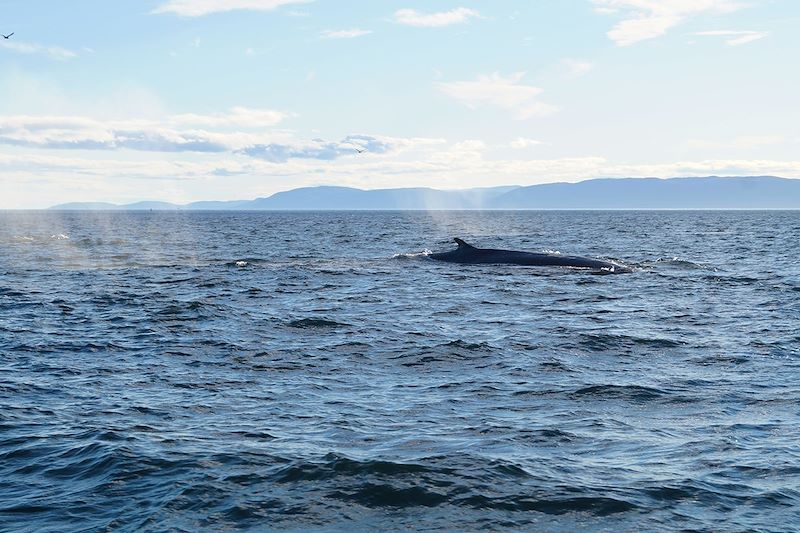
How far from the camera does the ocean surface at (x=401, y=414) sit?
393 inches

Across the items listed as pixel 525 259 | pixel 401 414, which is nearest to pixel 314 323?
pixel 401 414

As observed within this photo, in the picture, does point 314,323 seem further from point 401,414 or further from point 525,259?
point 525,259

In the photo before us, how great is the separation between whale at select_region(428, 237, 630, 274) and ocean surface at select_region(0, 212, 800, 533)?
10149 millimetres

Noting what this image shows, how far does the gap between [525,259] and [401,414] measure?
→ 27.6m

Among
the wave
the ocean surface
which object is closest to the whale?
the ocean surface

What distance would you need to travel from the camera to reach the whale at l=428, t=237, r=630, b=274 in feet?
127

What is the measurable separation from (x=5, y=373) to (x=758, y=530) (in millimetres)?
13838

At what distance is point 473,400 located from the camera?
14.6 meters

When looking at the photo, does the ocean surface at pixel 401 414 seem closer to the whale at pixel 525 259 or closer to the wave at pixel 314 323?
the wave at pixel 314 323

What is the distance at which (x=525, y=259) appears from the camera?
4062 centimetres

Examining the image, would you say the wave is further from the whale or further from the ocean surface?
the whale

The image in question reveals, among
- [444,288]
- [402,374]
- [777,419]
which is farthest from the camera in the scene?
[444,288]

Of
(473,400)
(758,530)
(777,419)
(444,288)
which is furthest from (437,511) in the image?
(444,288)

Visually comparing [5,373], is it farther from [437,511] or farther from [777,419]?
[777,419]
